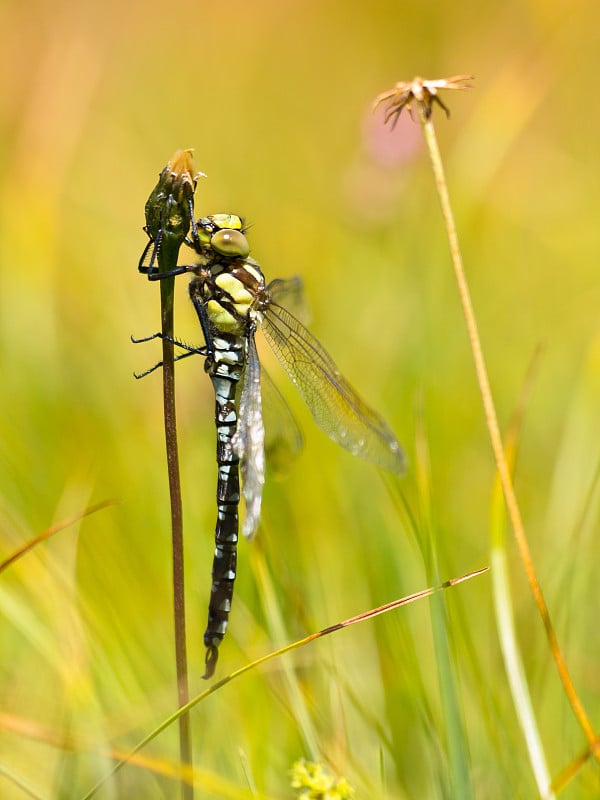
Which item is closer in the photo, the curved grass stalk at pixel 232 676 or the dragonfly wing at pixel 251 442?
the curved grass stalk at pixel 232 676

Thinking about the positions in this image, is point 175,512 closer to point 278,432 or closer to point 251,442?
point 251,442

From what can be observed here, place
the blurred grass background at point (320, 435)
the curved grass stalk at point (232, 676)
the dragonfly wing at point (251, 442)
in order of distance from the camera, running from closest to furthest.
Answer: the curved grass stalk at point (232, 676), the dragonfly wing at point (251, 442), the blurred grass background at point (320, 435)

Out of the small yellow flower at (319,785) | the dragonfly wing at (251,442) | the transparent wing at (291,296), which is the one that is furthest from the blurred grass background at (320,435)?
the transparent wing at (291,296)

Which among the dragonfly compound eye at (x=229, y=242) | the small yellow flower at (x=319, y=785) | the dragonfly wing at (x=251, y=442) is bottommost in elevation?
the small yellow flower at (x=319, y=785)

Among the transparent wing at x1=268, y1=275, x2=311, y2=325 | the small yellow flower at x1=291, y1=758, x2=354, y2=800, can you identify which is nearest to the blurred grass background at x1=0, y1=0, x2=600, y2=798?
the small yellow flower at x1=291, y1=758, x2=354, y2=800

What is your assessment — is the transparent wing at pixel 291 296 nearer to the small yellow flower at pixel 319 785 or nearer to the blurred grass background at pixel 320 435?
the blurred grass background at pixel 320 435

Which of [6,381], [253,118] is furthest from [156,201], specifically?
[253,118]

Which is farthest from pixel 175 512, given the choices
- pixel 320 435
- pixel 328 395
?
pixel 320 435

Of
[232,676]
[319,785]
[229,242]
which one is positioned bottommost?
[319,785]
